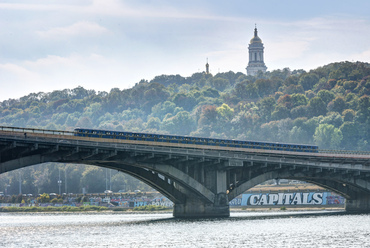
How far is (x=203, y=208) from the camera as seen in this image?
137 meters

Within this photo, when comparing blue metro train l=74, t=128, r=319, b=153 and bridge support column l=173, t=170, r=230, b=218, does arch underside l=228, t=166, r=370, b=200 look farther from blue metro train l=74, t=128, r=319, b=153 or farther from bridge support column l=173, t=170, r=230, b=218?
blue metro train l=74, t=128, r=319, b=153

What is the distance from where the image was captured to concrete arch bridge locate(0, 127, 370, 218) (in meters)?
112

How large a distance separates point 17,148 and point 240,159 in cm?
4123

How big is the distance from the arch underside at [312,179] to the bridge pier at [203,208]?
3.30 meters

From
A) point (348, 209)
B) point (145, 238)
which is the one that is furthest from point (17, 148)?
point (348, 209)

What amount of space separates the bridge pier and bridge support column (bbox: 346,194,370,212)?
3320 centimetres

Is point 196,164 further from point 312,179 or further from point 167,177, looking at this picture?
point 312,179

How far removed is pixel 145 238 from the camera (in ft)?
313

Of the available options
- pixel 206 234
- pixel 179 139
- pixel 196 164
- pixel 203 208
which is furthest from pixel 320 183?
pixel 206 234

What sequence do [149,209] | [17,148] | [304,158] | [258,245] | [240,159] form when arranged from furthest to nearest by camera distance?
[149,209]
[304,158]
[240,159]
[17,148]
[258,245]

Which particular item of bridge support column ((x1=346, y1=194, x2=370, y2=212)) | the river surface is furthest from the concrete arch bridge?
the river surface

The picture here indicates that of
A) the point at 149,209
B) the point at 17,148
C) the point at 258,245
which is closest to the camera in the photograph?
the point at 258,245

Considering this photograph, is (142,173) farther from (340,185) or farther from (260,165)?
(340,185)

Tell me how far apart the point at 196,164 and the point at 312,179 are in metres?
28.0
